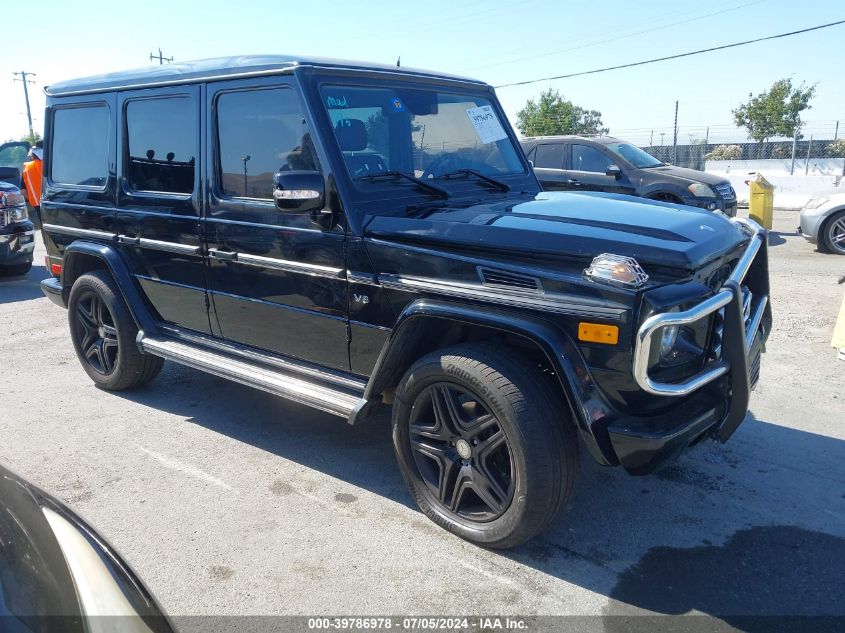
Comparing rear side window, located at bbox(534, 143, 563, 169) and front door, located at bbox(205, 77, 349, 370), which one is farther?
rear side window, located at bbox(534, 143, 563, 169)

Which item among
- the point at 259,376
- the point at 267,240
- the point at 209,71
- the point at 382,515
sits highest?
the point at 209,71

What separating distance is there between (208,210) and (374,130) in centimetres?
112

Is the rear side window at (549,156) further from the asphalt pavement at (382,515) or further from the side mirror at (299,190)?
the side mirror at (299,190)

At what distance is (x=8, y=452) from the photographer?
4348 mm

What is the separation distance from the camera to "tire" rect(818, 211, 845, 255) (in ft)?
34.0

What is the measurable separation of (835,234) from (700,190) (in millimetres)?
2003

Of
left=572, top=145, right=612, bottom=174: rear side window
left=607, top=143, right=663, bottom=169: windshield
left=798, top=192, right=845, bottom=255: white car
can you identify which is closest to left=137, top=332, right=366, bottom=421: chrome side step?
left=572, top=145, right=612, bottom=174: rear side window

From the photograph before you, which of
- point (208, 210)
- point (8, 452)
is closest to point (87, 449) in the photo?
point (8, 452)

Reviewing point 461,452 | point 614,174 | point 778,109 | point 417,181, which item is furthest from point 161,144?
point 778,109

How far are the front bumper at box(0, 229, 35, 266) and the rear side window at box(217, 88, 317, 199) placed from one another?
22.9 feet

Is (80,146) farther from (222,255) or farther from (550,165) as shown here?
(550,165)

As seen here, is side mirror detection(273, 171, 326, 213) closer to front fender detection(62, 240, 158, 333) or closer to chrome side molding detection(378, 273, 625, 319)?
chrome side molding detection(378, 273, 625, 319)

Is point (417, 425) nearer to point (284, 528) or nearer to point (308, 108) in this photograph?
point (284, 528)

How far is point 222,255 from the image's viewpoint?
415cm
